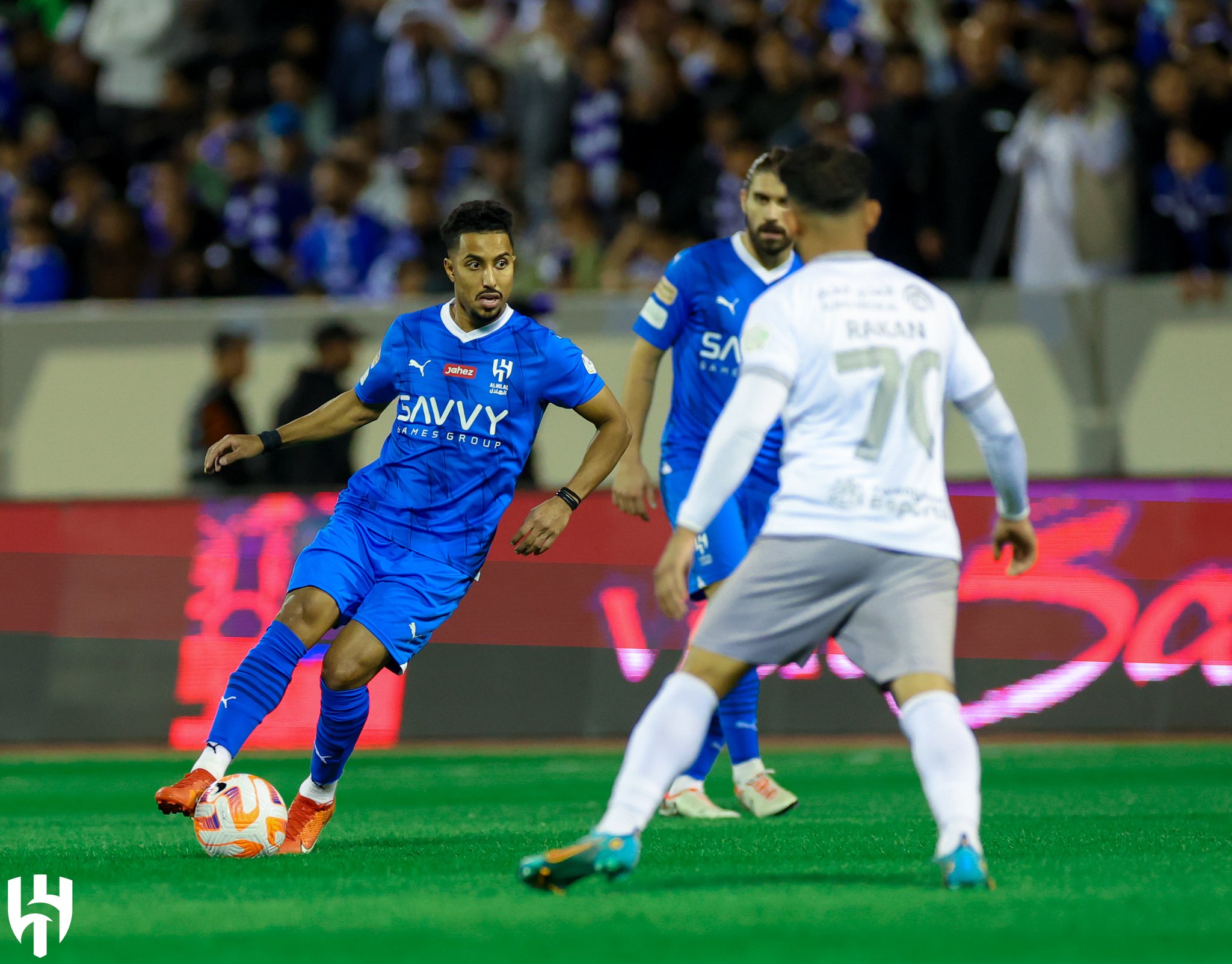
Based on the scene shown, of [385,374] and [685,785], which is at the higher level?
[385,374]

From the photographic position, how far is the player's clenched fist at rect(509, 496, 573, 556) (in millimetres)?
6484

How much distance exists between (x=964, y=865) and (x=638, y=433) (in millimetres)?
3195

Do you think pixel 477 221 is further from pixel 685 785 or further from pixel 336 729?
pixel 685 785

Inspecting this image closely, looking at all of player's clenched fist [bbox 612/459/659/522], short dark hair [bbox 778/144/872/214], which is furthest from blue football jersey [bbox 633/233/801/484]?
short dark hair [bbox 778/144/872/214]

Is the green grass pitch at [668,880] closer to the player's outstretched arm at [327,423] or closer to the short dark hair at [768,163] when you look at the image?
the player's outstretched arm at [327,423]

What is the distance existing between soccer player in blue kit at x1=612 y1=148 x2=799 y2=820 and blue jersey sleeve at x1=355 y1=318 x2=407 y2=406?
4.03ft

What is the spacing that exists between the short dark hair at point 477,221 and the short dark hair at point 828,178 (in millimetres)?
1720

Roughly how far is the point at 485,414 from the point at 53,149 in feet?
38.1

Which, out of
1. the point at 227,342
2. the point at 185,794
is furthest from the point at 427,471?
the point at 227,342

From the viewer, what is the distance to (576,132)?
14.9m

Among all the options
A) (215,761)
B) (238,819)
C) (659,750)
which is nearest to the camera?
(659,750)

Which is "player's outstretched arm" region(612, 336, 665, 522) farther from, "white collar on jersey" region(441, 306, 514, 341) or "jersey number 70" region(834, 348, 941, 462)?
"jersey number 70" region(834, 348, 941, 462)

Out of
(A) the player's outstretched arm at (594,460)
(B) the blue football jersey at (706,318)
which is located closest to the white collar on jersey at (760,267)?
(B) the blue football jersey at (706,318)

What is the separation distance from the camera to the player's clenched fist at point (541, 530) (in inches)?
255
